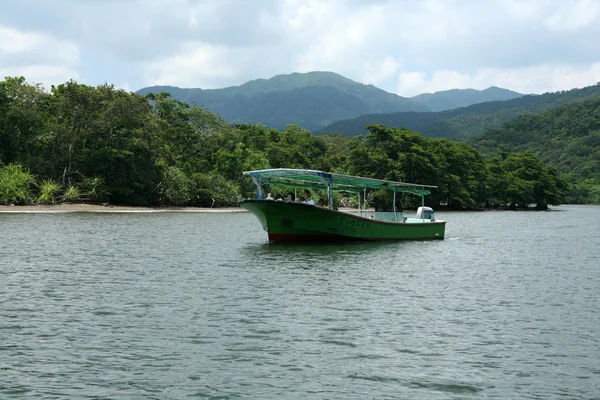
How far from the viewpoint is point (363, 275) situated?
68.8 feet

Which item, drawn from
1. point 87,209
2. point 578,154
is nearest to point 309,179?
point 87,209

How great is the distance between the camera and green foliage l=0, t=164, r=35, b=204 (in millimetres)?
54500

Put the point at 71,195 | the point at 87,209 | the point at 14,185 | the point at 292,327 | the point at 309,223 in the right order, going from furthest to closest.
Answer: the point at 71,195 → the point at 87,209 → the point at 14,185 → the point at 309,223 → the point at 292,327

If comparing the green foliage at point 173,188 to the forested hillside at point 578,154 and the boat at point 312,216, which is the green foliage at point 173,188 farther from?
the forested hillside at point 578,154

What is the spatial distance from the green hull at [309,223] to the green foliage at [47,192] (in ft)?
108

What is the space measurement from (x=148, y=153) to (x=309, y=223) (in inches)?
1547

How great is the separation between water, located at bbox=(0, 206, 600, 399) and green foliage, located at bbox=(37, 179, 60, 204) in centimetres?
3349

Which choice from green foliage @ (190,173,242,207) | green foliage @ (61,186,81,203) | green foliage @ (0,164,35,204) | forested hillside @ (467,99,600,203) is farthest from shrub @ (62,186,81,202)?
forested hillside @ (467,99,600,203)

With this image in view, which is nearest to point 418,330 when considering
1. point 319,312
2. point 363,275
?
point 319,312

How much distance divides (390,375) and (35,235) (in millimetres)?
27594

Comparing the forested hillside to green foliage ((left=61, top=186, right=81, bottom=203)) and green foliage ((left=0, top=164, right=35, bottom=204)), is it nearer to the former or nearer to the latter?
green foliage ((left=61, top=186, right=81, bottom=203))

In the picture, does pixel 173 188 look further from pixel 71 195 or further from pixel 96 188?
pixel 71 195

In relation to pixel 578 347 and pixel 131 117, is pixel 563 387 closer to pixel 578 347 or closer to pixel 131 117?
pixel 578 347

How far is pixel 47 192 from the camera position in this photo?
188ft
